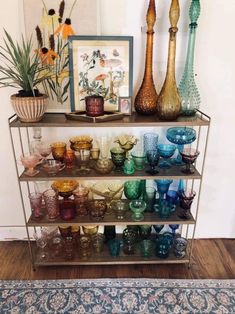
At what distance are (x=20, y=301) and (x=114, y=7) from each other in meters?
1.71

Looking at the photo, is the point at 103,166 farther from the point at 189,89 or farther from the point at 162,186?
the point at 189,89

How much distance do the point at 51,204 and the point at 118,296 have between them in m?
0.66

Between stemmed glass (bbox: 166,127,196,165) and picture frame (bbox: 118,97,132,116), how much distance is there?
28 cm

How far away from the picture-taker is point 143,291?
5.54 ft

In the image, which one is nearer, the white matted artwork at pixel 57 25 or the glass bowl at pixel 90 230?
the white matted artwork at pixel 57 25

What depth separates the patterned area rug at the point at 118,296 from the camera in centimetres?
158

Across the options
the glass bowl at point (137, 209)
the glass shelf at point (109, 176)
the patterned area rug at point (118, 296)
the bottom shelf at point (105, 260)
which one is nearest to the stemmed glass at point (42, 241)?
the bottom shelf at point (105, 260)

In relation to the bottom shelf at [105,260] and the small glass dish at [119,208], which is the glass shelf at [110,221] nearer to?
the small glass dish at [119,208]

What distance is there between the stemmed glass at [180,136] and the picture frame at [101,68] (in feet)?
1.11

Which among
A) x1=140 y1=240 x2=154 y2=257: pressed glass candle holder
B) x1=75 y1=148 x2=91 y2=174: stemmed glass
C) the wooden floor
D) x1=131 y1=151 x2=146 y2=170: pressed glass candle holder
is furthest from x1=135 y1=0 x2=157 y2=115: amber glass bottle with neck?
the wooden floor

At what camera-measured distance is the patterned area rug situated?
1585 millimetres

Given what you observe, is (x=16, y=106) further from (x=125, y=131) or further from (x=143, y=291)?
(x=143, y=291)

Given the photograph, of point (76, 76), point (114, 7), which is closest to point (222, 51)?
point (114, 7)

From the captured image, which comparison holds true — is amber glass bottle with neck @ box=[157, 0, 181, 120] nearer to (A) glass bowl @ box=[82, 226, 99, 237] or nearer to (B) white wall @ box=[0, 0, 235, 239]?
(B) white wall @ box=[0, 0, 235, 239]
